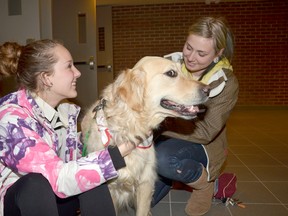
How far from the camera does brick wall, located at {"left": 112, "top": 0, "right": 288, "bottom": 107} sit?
624 centimetres

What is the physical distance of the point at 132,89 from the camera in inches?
53.0

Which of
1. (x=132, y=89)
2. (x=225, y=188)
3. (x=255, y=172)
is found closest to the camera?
(x=132, y=89)

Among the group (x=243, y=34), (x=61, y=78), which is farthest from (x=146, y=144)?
(x=243, y=34)

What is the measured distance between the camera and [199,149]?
1.81m

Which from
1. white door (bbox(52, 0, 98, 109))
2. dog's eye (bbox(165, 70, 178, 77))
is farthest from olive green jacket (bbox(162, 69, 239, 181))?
white door (bbox(52, 0, 98, 109))

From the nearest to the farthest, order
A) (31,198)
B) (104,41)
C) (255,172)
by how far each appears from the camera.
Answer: (31,198)
(255,172)
(104,41)

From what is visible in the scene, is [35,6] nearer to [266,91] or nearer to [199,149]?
[199,149]

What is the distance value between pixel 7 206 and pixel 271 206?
1617 millimetres

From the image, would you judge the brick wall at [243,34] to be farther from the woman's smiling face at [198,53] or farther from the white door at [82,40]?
the woman's smiling face at [198,53]

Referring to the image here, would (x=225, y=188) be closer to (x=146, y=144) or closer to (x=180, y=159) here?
(x=180, y=159)

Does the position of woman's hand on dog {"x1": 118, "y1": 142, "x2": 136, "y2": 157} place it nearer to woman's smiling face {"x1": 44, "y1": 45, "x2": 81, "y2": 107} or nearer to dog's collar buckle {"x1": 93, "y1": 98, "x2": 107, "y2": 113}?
dog's collar buckle {"x1": 93, "y1": 98, "x2": 107, "y2": 113}

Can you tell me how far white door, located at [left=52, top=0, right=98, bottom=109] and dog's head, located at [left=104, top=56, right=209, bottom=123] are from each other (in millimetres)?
1847

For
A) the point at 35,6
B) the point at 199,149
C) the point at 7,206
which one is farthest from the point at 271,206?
the point at 35,6

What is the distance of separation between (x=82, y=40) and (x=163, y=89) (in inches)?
92.9
